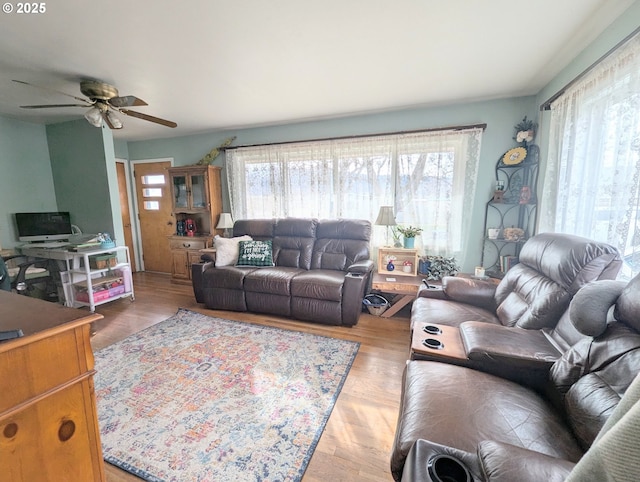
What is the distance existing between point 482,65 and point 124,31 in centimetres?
268

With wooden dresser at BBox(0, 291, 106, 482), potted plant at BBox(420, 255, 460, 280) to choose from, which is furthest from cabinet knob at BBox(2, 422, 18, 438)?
potted plant at BBox(420, 255, 460, 280)

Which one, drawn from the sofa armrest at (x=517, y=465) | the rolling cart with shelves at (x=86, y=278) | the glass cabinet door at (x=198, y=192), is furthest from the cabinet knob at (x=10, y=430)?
the glass cabinet door at (x=198, y=192)

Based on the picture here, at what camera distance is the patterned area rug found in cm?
141

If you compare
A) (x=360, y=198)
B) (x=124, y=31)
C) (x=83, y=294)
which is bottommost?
(x=83, y=294)

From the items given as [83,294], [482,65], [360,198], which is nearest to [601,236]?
[482,65]

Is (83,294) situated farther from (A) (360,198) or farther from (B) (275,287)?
(A) (360,198)

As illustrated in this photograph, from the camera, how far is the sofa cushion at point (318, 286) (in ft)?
9.36

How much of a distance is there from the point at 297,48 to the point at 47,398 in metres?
2.33

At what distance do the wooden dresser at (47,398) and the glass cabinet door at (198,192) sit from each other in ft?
11.4

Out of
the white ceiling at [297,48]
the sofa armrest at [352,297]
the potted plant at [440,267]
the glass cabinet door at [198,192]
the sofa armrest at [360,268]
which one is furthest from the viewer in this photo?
the glass cabinet door at [198,192]

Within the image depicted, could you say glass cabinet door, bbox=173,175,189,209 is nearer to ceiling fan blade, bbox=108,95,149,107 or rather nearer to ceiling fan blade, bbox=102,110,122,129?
ceiling fan blade, bbox=102,110,122,129

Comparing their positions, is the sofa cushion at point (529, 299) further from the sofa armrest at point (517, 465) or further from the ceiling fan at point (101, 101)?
the ceiling fan at point (101, 101)

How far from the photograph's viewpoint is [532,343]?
138 centimetres

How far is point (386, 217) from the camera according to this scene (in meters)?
3.27
